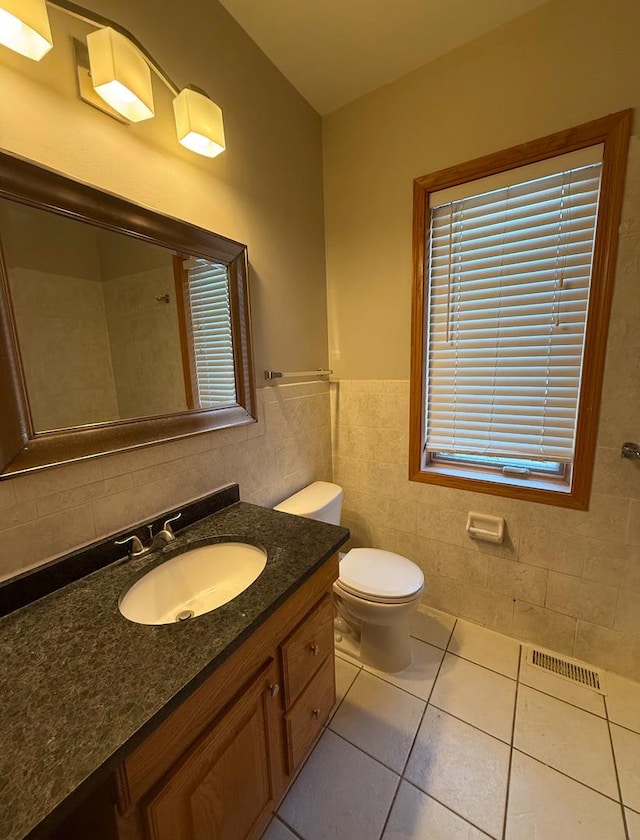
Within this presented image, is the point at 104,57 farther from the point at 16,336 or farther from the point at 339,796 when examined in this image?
the point at 339,796

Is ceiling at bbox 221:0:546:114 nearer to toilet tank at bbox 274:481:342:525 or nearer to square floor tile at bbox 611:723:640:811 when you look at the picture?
toilet tank at bbox 274:481:342:525

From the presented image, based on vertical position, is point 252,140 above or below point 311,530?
above

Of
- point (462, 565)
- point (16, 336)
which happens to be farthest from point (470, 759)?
point (16, 336)

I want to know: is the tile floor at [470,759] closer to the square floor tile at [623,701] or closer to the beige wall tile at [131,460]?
the square floor tile at [623,701]

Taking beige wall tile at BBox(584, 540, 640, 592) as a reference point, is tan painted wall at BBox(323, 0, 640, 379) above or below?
above

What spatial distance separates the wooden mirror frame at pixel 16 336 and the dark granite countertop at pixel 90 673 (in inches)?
14.3

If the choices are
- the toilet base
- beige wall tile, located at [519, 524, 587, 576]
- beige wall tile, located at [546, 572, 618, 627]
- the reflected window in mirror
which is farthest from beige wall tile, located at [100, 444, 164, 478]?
beige wall tile, located at [546, 572, 618, 627]

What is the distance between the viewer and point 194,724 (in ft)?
2.30

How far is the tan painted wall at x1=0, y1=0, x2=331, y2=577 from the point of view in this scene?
869mm

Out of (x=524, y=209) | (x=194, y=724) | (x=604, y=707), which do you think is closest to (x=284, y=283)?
(x=524, y=209)

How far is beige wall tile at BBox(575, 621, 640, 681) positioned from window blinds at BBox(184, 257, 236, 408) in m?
1.83

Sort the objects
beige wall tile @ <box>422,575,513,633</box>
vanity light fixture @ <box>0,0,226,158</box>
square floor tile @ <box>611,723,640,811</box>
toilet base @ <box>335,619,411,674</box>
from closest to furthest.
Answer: vanity light fixture @ <box>0,0,226,158</box>, square floor tile @ <box>611,723,640,811</box>, toilet base @ <box>335,619,411,674</box>, beige wall tile @ <box>422,575,513,633</box>

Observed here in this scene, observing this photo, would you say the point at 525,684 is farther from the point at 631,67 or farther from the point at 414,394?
the point at 631,67

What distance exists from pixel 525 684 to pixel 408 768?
2.11 feet
